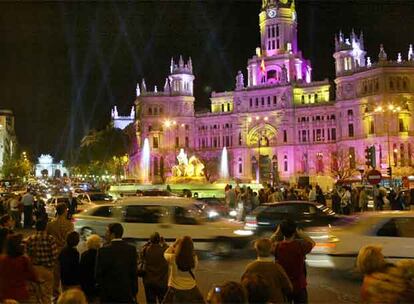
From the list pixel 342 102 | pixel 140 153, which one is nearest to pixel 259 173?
pixel 342 102

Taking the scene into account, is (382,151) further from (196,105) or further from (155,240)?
(155,240)

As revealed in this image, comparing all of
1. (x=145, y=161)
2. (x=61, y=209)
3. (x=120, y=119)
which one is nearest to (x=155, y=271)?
(x=61, y=209)

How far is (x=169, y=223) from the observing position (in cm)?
1397

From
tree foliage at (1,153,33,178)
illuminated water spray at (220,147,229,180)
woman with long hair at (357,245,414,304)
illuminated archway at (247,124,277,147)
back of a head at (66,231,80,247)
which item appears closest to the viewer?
woman with long hair at (357,245,414,304)

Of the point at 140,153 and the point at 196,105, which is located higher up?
the point at 196,105

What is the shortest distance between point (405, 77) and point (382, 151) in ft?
37.4

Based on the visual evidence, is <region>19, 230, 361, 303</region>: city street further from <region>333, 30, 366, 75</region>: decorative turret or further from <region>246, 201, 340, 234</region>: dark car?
<region>333, 30, 366, 75</region>: decorative turret

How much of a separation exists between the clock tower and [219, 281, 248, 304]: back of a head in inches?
3882

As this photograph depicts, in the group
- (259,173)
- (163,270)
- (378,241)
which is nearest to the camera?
(163,270)

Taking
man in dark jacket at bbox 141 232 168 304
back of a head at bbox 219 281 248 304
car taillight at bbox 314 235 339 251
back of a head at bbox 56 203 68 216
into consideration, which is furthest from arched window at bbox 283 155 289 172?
back of a head at bbox 219 281 248 304

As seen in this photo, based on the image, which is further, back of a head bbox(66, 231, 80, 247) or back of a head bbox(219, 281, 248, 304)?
back of a head bbox(66, 231, 80, 247)

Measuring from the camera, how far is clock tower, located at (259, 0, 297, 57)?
101 metres

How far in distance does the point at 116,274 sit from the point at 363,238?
6392 mm

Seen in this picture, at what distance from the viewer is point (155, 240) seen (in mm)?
7797
